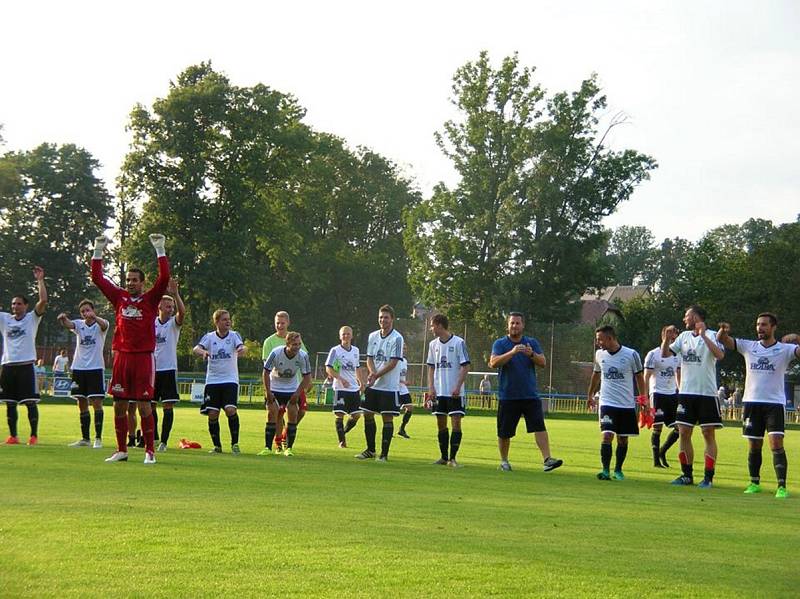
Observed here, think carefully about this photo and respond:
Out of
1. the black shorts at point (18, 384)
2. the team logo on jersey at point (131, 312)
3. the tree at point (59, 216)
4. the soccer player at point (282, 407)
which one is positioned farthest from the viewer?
the tree at point (59, 216)

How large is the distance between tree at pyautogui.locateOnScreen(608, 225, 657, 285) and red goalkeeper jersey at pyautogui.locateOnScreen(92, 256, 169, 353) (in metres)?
158

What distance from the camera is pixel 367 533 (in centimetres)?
848

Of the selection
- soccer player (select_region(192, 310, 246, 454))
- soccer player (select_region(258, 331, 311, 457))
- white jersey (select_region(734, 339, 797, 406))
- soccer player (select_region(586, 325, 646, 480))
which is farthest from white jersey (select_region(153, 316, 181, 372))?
white jersey (select_region(734, 339, 797, 406))

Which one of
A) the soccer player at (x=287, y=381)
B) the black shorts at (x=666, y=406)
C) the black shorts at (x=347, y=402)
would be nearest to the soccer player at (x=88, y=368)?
the soccer player at (x=287, y=381)

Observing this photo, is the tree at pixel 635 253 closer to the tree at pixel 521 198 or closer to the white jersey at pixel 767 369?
the tree at pixel 521 198

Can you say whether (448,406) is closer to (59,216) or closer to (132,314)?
(132,314)

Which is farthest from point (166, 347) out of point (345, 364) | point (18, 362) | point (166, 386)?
point (345, 364)

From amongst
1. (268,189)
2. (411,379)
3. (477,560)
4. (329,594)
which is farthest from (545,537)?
(268,189)

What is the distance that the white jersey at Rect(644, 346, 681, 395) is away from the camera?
66.7 ft

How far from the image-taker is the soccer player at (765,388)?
573 inches

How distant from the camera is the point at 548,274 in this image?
2672 inches

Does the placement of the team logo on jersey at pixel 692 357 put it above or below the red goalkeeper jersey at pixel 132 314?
below

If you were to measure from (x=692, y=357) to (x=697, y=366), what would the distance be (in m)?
0.15

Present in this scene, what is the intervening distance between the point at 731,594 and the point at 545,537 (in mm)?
2169
